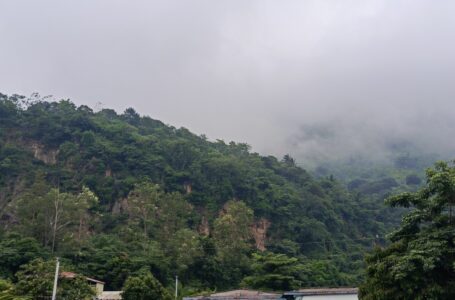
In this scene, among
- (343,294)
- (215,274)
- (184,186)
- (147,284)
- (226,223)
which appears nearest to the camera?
(343,294)

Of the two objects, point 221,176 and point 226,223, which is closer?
point 226,223

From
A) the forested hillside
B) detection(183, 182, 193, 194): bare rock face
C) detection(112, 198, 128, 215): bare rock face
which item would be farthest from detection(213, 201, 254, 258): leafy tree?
detection(183, 182, 193, 194): bare rock face

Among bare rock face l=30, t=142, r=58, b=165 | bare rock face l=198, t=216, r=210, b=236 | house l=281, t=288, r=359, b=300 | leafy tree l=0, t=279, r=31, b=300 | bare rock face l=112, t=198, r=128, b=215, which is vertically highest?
bare rock face l=30, t=142, r=58, b=165

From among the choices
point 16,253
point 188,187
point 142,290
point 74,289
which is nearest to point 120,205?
point 188,187

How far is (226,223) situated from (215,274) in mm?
6426

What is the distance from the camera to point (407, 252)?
70.2ft

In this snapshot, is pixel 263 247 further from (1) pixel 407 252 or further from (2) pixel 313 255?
(1) pixel 407 252

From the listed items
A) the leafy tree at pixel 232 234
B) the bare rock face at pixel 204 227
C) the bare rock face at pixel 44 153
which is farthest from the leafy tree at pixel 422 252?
the bare rock face at pixel 44 153

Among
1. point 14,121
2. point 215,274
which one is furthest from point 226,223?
point 14,121

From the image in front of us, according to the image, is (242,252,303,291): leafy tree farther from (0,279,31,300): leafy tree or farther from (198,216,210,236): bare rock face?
(0,279,31,300): leafy tree

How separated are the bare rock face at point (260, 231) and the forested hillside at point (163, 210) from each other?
9.2 inches

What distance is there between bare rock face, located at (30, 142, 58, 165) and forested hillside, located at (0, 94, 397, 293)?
0.50 ft

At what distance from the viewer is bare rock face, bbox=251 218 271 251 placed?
71.4 m

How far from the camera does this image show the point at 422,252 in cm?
2031
